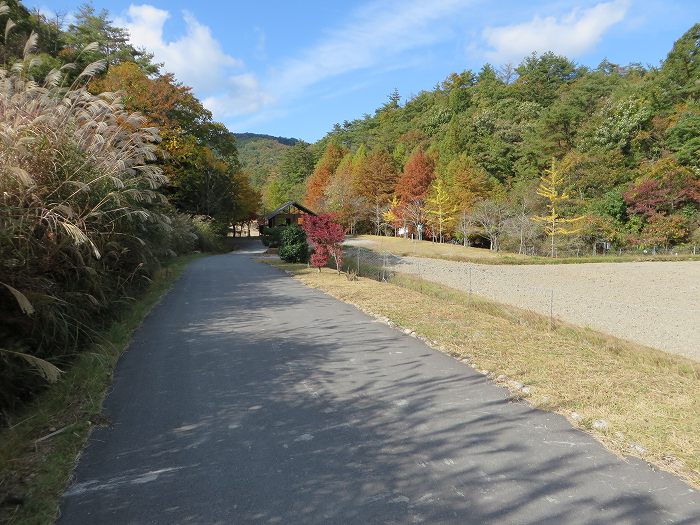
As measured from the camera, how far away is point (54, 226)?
5078mm

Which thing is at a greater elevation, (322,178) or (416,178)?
(322,178)

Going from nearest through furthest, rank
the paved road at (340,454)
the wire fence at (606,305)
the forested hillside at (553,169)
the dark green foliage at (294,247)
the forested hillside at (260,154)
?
the paved road at (340,454) → the wire fence at (606,305) → the dark green foliage at (294,247) → the forested hillside at (553,169) → the forested hillside at (260,154)

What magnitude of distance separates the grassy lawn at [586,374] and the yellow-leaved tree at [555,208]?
30611 mm

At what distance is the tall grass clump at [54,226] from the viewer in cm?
430

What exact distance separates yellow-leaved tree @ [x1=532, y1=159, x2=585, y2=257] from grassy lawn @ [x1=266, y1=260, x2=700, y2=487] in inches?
1205

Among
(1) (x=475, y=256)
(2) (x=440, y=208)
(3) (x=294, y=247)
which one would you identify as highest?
(2) (x=440, y=208)

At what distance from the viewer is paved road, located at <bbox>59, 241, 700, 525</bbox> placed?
2.69 metres

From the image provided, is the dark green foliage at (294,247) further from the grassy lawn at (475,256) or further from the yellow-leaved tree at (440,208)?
the yellow-leaved tree at (440,208)

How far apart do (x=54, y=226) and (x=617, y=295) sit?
58.9 ft

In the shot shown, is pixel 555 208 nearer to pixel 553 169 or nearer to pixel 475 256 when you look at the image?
pixel 553 169

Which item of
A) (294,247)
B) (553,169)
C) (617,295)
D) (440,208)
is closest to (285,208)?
(440,208)

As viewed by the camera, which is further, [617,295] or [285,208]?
[285,208]

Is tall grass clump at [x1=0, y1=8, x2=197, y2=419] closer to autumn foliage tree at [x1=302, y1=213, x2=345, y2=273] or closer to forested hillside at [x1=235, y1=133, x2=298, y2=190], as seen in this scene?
autumn foliage tree at [x1=302, y1=213, x2=345, y2=273]

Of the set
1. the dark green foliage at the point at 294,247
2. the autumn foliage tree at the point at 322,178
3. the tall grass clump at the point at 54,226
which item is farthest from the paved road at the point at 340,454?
the autumn foliage tree at the point at 322,178
